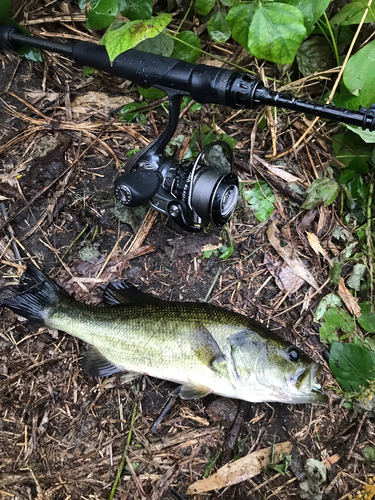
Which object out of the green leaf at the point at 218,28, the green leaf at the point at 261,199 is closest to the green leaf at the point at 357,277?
the green leaf at the point at 261,199

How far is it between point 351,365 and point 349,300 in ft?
1.76

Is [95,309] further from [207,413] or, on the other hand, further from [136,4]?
[136,4]

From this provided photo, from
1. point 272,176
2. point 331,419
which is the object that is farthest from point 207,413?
point 272,176

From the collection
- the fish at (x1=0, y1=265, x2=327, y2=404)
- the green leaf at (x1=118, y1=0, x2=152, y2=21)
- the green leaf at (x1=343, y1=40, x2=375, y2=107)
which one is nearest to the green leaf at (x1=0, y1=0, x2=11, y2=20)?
the green leaf at (x1=118, y1=0, x2=152, y2=21)

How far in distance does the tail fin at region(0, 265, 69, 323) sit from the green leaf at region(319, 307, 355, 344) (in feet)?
6.77

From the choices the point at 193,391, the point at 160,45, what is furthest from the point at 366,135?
the point at 193,391

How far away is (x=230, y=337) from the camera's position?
2578 mm

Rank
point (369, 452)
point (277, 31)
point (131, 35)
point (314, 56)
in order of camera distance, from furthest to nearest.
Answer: point (314, 56) → point (369, 452) → point (277, 31) → point (131, 35)

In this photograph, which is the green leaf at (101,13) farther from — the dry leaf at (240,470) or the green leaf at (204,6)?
the dry leaf at (240,470)

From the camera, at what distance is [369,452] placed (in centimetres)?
287

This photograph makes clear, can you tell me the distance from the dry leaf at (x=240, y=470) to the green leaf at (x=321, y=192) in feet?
6.28

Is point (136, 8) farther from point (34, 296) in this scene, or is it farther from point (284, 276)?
point (284, 276)

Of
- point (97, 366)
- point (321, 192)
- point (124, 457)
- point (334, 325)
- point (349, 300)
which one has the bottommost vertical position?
point (124, 457)

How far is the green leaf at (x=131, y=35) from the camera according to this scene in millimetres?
2174
